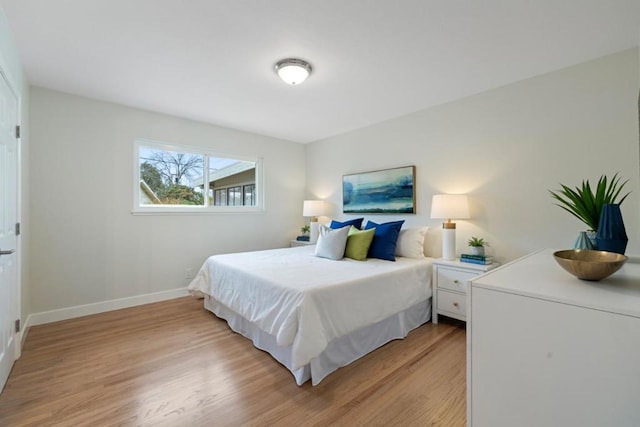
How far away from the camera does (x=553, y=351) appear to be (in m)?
0.84

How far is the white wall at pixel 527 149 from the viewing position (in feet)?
7.23

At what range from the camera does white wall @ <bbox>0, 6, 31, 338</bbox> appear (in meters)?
1.82

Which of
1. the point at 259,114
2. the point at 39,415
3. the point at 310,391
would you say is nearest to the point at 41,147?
the point at 259,114

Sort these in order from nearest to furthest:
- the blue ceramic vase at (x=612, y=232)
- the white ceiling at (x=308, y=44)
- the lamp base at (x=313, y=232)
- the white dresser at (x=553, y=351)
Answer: the white dresser at (x=553, y=351), the blue ceramic vase at (x=612, y=232), the white ceiling at (x=308, y=44), the lamp base at (x=313, y=232)

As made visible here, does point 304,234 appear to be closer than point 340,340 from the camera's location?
No

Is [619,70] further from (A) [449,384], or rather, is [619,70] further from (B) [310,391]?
(B) [310,391]

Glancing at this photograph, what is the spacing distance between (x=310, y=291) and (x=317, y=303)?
100 millimetres

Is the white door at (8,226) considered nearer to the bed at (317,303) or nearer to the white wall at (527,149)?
Result: the bed at (317,303)

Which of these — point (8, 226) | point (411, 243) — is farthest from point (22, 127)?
point (411, 243)

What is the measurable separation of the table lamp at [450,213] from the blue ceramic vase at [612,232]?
5.56 feet

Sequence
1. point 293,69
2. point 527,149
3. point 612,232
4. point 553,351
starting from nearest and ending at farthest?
point 553,351
point 612,232
point 293,69
point 527,149

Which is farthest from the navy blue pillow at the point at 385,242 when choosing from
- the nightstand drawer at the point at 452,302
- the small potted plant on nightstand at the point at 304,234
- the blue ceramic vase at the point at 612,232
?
the blue ceramic vase at the point at 612,232

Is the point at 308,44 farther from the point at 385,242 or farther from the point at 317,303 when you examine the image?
the point at 385,242

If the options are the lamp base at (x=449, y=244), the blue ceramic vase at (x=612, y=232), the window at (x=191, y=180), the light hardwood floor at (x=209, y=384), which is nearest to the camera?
the blue ceramic vase at (x=612, y=232)
